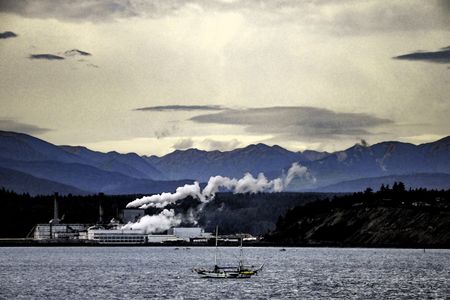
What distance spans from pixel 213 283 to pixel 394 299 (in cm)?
3590

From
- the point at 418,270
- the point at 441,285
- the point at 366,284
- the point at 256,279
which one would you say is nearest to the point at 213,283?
the point at 256,279

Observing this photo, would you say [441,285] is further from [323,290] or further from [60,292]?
[60,292]

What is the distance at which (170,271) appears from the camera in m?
193

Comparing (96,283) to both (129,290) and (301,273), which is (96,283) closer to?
(129,290)

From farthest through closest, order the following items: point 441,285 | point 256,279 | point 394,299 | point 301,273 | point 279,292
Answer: point 301,273 < point 256,279 < point 441,285 < point 279,292 < point 394,299

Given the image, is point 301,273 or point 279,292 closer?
point 279,292

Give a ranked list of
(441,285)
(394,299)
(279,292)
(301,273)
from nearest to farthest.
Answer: (394,299) → (279,292) → (441,285) → (301,273)

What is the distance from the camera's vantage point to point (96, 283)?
15612 cm

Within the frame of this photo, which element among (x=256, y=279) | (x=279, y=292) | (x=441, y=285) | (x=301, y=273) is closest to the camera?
(x=279, y=292)

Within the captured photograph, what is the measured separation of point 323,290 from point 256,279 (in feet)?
87.1

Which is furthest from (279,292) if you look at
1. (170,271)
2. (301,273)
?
(170,271)

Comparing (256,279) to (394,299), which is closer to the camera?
(394,299)

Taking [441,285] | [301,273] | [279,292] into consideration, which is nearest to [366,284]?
[441,285]

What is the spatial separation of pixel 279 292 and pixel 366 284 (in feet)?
66.0
